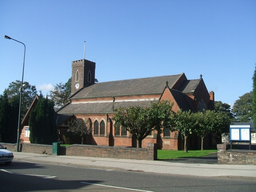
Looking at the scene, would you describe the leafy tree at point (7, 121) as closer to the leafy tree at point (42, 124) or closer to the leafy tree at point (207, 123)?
the leafy tree at point (42, 124)

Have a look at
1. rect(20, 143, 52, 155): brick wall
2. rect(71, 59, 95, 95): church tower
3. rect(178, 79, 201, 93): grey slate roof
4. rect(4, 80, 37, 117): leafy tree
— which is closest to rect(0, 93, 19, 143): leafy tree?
rect(20, 143, 52, 155): brick wall

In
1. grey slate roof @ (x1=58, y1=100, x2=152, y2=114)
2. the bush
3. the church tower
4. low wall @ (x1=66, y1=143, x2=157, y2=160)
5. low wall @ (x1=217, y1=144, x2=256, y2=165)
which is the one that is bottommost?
the bush

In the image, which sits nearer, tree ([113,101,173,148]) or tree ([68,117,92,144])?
tree ([113,101,173,148])

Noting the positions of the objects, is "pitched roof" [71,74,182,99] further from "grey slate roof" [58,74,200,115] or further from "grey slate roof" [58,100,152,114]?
"grey slate roof" [58,100,152,114]

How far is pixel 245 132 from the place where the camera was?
1741cm

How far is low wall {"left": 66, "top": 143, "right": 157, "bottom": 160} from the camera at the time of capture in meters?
19.2

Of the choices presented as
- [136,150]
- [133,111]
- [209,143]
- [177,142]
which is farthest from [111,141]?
[136,150]

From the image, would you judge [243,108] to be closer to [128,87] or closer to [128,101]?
[128,87]

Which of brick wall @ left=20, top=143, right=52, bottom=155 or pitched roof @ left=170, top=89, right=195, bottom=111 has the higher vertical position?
pitched roof @ left=170, top=89, right=195, bottom=111

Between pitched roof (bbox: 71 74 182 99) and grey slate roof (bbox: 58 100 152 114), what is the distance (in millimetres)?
1871

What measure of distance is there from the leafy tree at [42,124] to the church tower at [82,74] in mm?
23514

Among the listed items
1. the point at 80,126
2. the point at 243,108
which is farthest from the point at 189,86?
the point at 243,108

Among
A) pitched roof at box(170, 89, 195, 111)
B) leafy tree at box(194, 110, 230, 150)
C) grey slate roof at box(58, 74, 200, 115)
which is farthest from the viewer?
grey slate roof at box(58, 74, 200, 115)

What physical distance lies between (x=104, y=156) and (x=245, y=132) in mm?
10866
